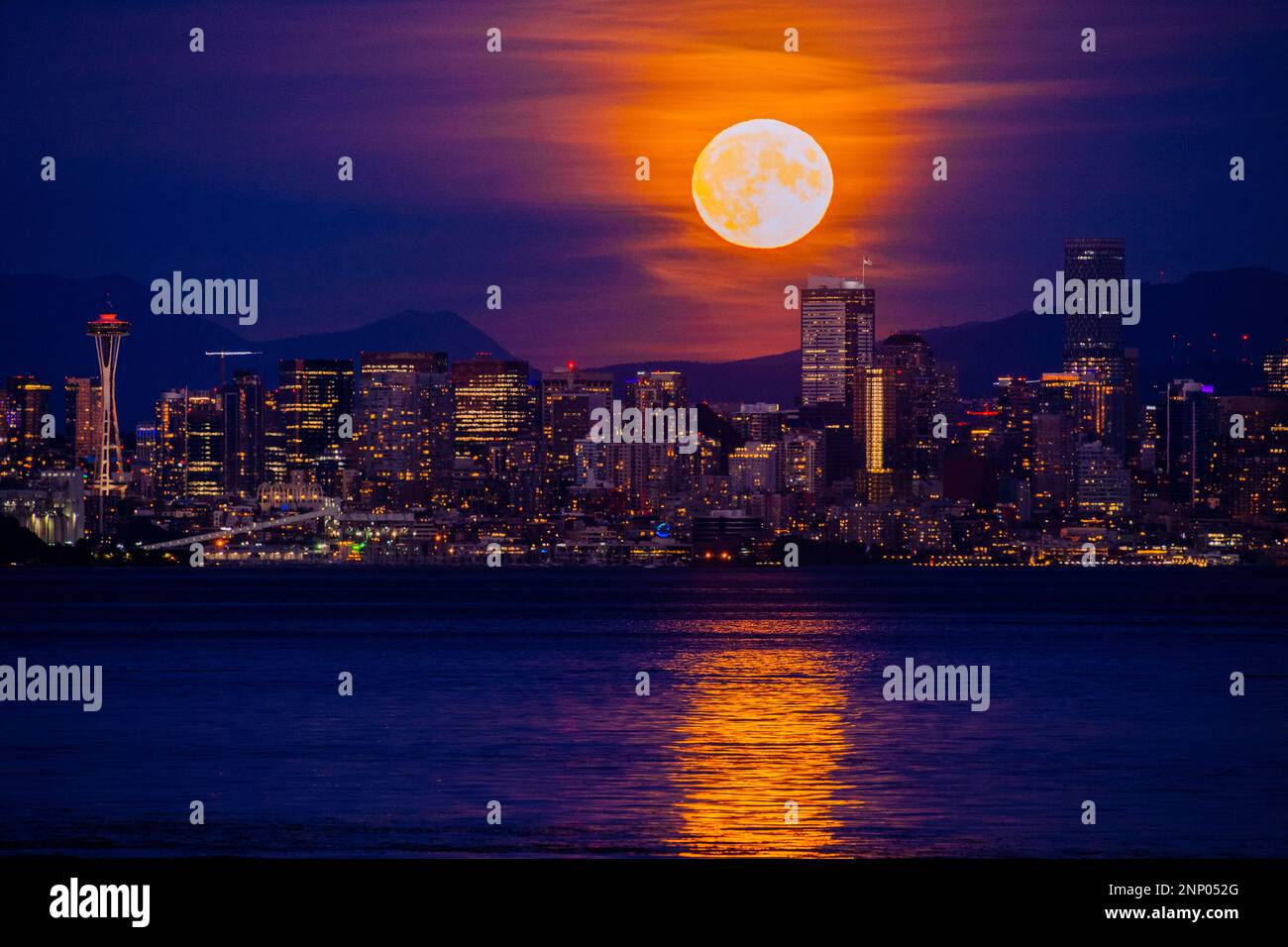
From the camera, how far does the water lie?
33.1 m

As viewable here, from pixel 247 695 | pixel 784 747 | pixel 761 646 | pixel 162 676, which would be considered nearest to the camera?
pixel 784 747

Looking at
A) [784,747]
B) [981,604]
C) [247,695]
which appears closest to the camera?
[784,747]

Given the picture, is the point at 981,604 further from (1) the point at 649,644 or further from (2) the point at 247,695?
(2) the point at 247,695

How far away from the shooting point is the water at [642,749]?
109ft

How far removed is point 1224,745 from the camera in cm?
5038

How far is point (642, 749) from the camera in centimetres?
4825

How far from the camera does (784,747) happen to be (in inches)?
1905
